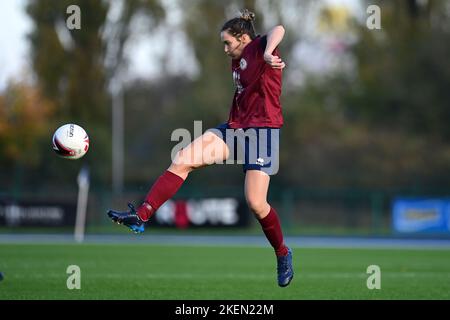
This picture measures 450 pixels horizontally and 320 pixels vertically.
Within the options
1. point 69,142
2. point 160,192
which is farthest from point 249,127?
point 69,142

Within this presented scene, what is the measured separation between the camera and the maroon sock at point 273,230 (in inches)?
346

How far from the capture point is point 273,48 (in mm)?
8211

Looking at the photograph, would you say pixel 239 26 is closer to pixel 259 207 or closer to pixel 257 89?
pixel 257 89

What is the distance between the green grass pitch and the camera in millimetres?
10141

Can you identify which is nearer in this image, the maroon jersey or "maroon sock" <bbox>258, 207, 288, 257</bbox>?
the maroon jersey

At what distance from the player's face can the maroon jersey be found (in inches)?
2.4

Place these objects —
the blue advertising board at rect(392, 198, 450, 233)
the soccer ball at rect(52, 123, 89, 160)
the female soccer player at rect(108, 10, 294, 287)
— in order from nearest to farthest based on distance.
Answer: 1. the female soccer player at rect(108, 10, 294, 287)
2. the soccer ball at rect(52, 123, 89, 160)
3. the blue advertising board at rect(392, 198, 450, 233)

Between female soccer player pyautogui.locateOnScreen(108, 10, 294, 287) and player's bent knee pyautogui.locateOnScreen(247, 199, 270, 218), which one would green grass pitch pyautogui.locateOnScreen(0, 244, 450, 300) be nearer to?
player's bent knee pyautogui.locateOnScreen(247, 199, 270, 218)

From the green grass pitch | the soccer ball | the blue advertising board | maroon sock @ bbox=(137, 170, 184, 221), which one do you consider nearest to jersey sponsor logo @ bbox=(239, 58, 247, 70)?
maroon sock @ bbox=(137, 170, 184, 221)

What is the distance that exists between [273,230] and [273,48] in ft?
5.99

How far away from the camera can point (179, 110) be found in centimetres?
4444

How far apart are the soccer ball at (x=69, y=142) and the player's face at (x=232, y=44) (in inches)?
65.6

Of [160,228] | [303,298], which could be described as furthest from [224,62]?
[303,298]
